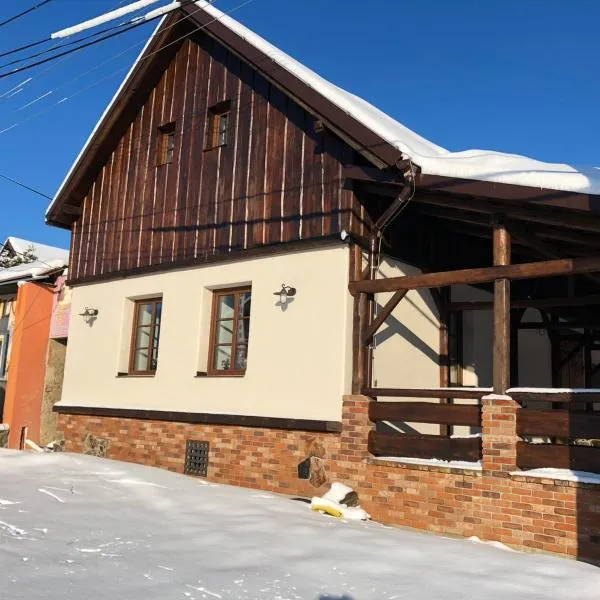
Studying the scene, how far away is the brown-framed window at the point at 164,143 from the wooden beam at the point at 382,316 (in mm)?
5443

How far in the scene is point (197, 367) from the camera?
411 inches

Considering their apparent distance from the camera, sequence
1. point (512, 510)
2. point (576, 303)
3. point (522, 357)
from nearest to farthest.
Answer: point (512, 510), point (576, 303), point (522, 357)

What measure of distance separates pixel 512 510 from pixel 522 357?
7.25 metres

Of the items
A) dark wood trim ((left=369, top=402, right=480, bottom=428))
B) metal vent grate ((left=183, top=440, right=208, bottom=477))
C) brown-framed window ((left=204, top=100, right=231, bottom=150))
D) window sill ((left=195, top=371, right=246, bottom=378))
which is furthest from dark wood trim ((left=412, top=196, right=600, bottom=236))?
metal vent grate ((left=183, top=440, right=208, bottom=477))

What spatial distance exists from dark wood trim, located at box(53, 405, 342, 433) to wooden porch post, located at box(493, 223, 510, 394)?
218 cm

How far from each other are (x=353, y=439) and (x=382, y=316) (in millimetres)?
1550

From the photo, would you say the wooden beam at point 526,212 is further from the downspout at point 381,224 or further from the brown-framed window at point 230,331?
the brown-framed window at point 230,331

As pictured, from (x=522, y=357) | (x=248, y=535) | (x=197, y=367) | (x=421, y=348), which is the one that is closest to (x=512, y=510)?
(x=248, y=535)

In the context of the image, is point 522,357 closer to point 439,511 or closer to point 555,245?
point 555,245

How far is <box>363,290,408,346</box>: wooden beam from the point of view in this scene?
820 cm

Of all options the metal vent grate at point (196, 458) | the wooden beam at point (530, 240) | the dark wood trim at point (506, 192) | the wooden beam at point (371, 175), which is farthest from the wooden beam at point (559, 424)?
the metal vent grate at point (196, 458)

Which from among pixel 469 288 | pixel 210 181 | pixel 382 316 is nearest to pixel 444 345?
pixel 469 288

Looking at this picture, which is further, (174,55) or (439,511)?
(174,55)

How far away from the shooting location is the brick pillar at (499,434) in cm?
699
